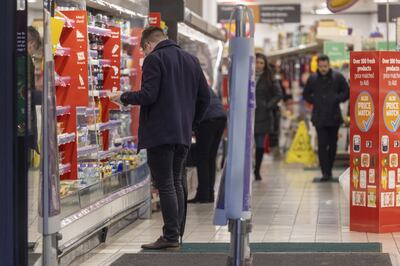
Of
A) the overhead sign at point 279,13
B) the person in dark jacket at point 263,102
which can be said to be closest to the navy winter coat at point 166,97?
the person in dark jacket at point 263,102

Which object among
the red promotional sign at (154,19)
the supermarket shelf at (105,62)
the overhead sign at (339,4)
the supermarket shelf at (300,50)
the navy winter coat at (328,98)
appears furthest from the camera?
the supermarket shelf at (300,50)

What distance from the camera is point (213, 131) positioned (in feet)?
33.1

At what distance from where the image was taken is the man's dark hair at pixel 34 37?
210 inches

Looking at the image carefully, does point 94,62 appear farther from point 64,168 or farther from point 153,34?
point 64,168

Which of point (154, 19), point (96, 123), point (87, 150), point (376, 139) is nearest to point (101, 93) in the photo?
point (96, 123)

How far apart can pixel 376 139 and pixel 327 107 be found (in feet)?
15.3

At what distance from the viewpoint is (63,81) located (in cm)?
682

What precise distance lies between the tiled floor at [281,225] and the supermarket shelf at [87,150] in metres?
0.73

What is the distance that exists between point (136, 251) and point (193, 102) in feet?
3.87

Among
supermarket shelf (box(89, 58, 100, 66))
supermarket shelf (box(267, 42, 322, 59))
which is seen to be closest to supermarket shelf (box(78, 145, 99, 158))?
supermarket shelf (box(89, 58, 100, 66))

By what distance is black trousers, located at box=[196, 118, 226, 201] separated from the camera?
10.1 meters

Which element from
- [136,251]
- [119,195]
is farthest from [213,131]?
[136,251]

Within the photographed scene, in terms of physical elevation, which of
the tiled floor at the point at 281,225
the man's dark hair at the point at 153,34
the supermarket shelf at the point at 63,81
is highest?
the man's dark hair at the point at 153,34

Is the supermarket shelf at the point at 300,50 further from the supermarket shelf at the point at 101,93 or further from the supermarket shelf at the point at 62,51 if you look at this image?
the supermarket shelf at the point at 62,51
